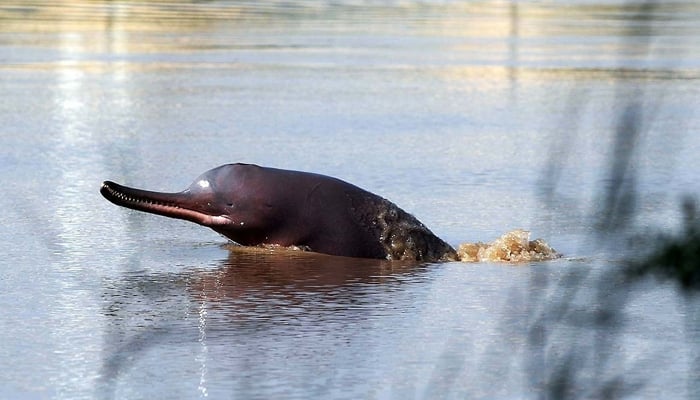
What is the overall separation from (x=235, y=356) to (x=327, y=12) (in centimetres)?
2162

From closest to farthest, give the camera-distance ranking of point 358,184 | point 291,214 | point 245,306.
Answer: point 245,306 < point 291,214 < point 358,184

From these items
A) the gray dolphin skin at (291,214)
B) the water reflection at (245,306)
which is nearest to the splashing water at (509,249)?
the gray dolphin skin at (291,214)

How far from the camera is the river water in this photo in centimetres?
422

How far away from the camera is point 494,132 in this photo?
11.8 m

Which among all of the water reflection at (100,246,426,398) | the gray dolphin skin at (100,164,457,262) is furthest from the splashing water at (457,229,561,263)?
the water reflection at (100,246,426,398)

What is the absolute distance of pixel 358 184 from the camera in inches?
363

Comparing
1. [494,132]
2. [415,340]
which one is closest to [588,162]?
[494,132]

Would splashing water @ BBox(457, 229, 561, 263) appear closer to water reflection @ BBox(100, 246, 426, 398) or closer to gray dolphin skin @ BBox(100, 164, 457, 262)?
gray dolphin skin @ BBox(100, 164, 457, 262)

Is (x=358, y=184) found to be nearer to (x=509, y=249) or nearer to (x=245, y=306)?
(x=509, y=249)

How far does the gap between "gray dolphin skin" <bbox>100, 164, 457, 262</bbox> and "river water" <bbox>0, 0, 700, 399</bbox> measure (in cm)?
17

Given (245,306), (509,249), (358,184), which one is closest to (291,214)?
(509,249)

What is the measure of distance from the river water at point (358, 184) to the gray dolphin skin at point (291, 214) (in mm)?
174

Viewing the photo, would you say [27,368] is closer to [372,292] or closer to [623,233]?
[372,292]

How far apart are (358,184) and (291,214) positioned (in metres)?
2.15
